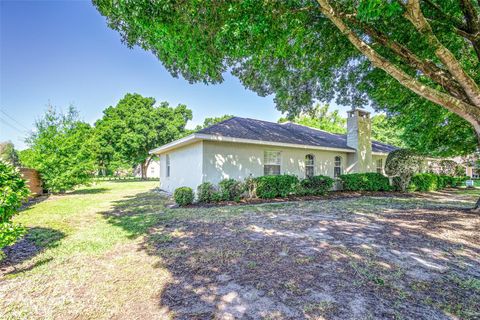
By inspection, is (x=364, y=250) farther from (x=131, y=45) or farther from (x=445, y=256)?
(x=131, y=45)

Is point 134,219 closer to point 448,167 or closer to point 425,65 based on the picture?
point 425,65

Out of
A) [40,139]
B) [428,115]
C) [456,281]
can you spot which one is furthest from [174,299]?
[40,139]

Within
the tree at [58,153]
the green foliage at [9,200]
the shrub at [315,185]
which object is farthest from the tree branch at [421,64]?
the tree at [58,153]

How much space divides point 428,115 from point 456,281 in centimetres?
829

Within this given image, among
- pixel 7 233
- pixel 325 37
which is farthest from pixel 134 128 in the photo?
pixel 7 233

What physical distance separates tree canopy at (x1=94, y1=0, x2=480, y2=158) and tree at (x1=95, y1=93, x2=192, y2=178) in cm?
2076

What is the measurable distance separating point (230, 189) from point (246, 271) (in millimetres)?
6465

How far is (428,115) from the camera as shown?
29.1ft

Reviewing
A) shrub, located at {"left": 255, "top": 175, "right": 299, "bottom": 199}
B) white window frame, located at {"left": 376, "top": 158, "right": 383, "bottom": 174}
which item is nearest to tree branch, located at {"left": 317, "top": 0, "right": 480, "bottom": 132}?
shrub, located at {"left": 255, "top": 175, "right": 299, "bottom": 199}

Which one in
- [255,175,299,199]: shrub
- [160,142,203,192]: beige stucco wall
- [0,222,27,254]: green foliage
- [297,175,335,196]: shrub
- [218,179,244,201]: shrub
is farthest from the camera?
[297,175,335,196]: shrub

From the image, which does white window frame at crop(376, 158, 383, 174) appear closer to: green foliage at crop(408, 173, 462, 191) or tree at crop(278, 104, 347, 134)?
green foliage at crop(408, 173, 462, 191)

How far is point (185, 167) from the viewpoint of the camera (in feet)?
37.9

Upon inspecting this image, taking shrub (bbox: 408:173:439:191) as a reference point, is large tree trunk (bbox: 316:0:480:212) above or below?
above

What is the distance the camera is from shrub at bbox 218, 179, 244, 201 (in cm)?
954
